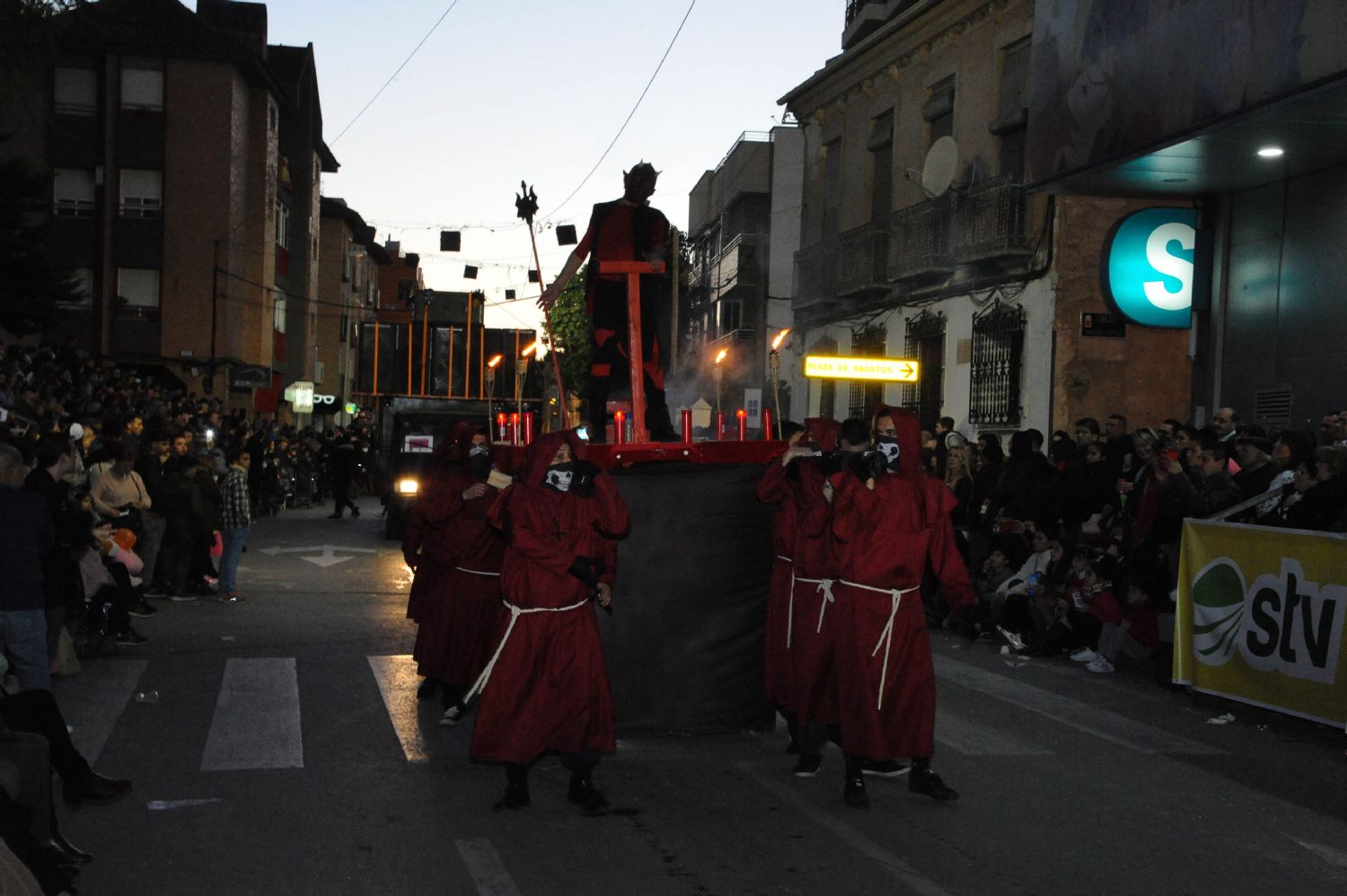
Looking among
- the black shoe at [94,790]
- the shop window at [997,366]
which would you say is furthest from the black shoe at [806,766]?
the shop window at [997,366]

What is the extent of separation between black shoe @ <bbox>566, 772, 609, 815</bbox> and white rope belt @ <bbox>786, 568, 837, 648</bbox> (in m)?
1.49

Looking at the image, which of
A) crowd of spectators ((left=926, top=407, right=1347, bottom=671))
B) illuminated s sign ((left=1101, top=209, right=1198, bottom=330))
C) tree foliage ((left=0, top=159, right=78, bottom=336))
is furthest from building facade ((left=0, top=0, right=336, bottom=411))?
crowd of spectators ((left=926, top=407, right=1347, bottom=671))

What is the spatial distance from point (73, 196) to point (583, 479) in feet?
117

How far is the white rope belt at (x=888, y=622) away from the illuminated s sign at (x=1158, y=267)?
9783 millimetres

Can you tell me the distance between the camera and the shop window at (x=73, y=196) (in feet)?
127

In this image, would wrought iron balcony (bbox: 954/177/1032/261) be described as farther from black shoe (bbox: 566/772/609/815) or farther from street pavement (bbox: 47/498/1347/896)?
black shoe (bbox: 566/772/609/815)

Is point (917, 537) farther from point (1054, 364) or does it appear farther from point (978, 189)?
point (978, 189)

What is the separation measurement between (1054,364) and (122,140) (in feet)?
88.7

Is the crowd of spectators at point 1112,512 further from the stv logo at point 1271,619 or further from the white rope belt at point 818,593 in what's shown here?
the white rope belt at point 818,593

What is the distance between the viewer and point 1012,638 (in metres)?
13.7

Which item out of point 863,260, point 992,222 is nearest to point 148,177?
point 863,260

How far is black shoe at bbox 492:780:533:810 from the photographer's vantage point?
23.5ft

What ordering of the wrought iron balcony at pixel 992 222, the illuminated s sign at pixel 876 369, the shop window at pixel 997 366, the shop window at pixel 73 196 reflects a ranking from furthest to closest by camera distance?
the shop window at pixel 73 196 → the illuminated s sign at pixel 876 369 → the shop window at pixel 997 366 → the wrought iron balcony at pixel 992 222

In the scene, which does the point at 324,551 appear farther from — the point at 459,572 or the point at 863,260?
the point at 459,572
